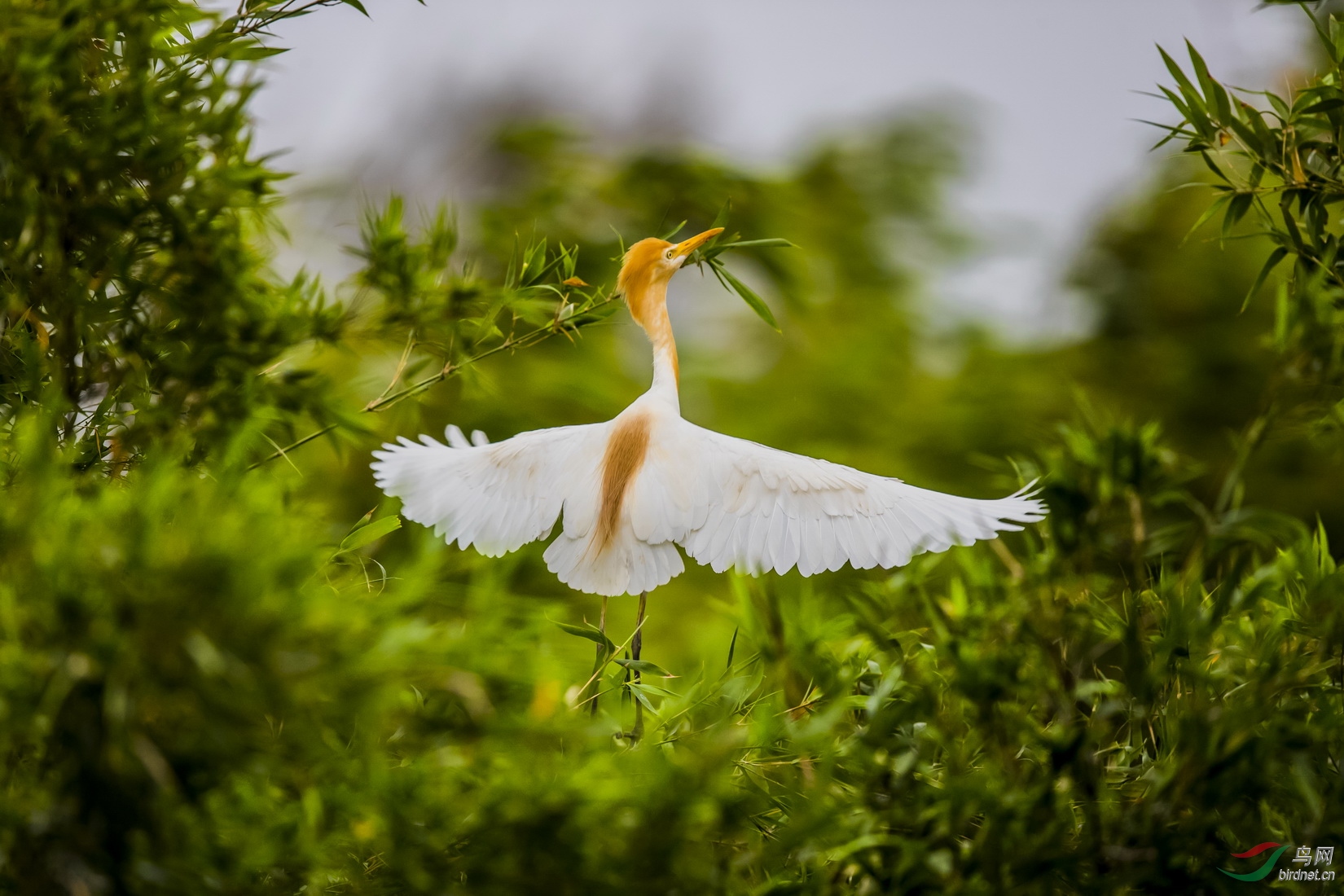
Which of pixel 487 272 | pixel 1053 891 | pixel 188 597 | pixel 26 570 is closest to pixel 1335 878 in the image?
pixel 1053 891

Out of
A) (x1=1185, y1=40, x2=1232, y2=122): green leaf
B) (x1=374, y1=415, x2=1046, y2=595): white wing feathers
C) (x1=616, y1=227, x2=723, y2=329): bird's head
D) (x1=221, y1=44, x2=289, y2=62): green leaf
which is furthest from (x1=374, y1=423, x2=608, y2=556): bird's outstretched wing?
(x1=1185, y1=40, x2=1232, y2=122): green leaf

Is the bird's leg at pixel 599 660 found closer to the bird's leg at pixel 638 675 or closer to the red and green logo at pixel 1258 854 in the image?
the bird's leg at pixel 638 675

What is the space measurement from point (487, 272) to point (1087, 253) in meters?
3.34

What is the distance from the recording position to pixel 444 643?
93 cm

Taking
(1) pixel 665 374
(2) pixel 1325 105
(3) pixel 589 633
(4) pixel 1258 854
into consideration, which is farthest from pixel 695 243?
(4) pixel 1258 854

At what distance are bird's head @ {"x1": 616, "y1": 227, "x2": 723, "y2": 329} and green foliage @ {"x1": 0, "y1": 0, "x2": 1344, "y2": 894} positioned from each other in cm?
5

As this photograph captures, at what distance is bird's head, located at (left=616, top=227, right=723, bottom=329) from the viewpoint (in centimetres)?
154

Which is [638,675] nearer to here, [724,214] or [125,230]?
[724,214]

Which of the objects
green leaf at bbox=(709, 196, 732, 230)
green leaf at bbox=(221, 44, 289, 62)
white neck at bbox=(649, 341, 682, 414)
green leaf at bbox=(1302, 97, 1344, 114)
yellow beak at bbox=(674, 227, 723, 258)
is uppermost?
green leaf at bbox=(221, 44, 289, 62)

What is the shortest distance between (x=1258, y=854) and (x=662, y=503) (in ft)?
3.14

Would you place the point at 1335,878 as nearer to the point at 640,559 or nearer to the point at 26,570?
the point at 640,559

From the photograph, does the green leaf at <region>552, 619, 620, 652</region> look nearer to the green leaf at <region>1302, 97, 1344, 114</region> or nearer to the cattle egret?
the cattle egret

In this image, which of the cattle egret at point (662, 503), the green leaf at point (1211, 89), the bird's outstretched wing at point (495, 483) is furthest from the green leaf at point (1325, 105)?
the bird's outstretched wing at point (495, 483)

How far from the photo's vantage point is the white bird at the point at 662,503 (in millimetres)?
1372
